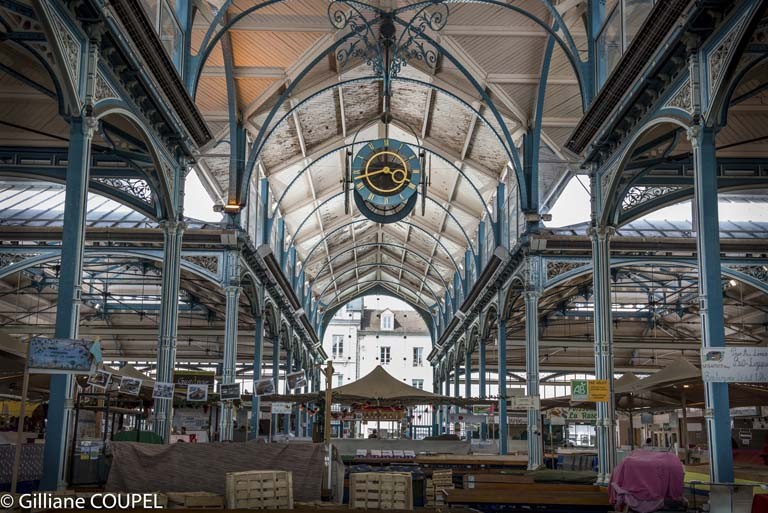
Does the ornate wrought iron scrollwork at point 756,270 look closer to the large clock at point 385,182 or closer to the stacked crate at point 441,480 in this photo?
the large clock at point 385,182

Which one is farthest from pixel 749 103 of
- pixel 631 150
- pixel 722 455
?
pixel 722 455

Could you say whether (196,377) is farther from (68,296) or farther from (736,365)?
(736,365)

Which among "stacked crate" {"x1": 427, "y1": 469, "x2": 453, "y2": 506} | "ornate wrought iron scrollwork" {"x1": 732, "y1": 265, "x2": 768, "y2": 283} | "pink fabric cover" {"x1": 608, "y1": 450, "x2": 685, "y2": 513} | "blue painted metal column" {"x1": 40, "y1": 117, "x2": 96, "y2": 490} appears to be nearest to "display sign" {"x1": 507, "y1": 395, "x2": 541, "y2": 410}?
"stacked crate" {"x1": 427, "y1": 469, "x2": 453, "y2": 506}

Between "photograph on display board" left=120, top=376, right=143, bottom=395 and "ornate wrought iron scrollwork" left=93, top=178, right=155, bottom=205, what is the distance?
5.29 m

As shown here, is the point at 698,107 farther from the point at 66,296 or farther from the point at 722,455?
the point at 66,296

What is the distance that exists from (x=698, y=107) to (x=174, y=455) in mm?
9461

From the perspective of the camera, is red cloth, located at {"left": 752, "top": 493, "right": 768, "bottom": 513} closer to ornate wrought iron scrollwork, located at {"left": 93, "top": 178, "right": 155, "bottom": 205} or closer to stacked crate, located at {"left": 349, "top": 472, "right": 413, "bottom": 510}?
stacked crate, located at {"left": 349, "top": 472, "right": 413, "bottom": 510}

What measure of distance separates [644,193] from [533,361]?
797cm

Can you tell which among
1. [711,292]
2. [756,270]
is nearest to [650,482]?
[711,292]

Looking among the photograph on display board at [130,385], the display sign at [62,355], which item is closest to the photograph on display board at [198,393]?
the photograph on display board at [130,385]

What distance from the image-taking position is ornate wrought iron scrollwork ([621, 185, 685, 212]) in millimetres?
21547

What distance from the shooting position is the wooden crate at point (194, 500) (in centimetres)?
1179

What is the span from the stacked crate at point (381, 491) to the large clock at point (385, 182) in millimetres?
14541

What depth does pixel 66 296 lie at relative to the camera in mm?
12438
